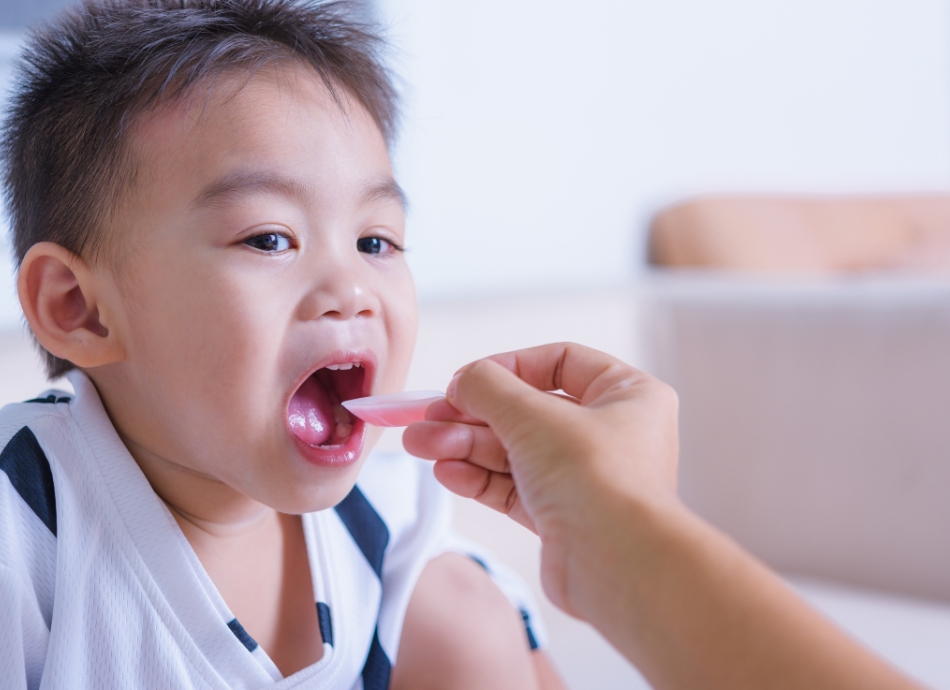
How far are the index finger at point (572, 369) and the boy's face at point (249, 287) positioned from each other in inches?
4.3

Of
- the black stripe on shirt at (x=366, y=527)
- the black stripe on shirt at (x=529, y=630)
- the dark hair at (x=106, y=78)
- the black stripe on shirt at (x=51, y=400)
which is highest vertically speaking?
the dark hair at (x=106, y=78)

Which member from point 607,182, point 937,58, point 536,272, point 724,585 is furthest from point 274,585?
point 937,58

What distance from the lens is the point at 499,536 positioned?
1.09m

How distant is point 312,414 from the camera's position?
0.62 meters

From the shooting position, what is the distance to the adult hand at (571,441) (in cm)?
43

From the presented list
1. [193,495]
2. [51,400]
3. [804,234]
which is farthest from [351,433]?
[804,234]

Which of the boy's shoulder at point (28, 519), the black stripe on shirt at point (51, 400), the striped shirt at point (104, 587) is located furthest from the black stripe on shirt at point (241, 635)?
the black stripe on shirt at point (51, 400)

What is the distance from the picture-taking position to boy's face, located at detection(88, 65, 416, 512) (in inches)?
22.0

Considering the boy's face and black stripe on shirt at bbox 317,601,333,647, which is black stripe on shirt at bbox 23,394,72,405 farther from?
black stripe on shirt at bbox 317,601,333,647

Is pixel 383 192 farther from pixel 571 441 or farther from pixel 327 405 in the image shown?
pixel 571 441

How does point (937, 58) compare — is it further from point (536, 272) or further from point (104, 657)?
point (104, 657)

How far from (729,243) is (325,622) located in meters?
A: 1.39

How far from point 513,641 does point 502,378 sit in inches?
14.3

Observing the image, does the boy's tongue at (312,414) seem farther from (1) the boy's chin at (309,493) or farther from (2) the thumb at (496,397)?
(2) the thumb at (496,397)
